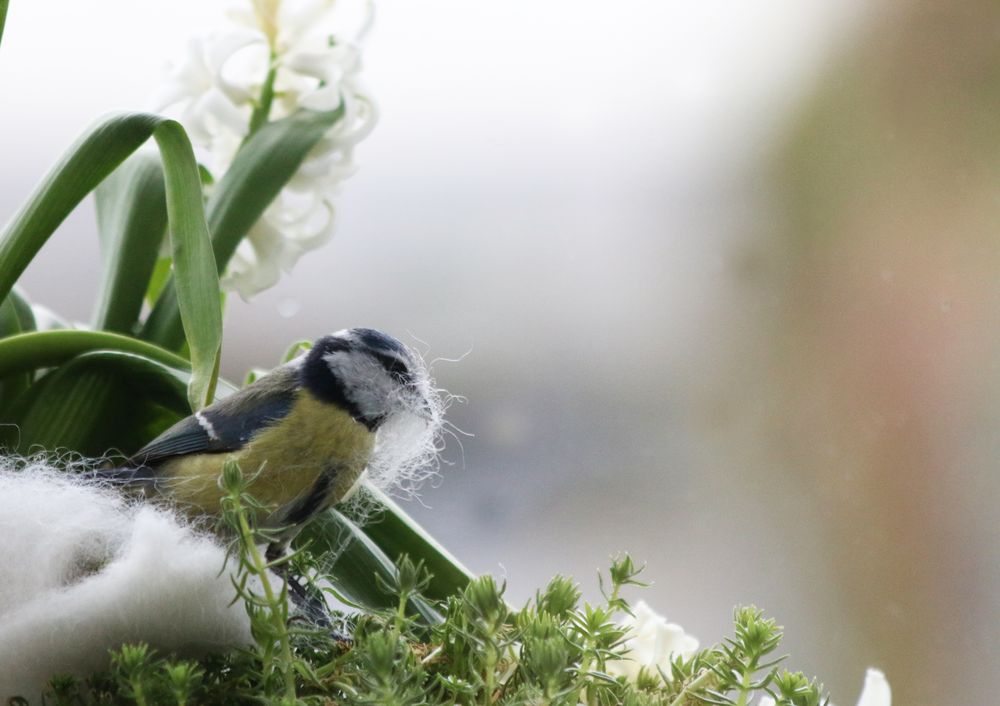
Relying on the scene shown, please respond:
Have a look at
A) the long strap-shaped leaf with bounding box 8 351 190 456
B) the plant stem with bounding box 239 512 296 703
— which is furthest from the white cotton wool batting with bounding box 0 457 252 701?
the long strap-shaped leaf with bounding box 8 351 190 456

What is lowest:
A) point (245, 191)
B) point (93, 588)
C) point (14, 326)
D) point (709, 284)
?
point (93, 588)

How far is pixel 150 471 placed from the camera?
0.36 metres

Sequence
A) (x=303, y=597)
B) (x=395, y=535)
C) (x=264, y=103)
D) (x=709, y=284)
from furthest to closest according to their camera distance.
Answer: (x=709, y=284) < (x=264, y=103) < (x=395, y=535) < (x=303, y=597)

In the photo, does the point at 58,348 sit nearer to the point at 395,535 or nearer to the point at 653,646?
the point at 395,535

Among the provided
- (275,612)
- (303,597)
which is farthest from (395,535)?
(275,612)

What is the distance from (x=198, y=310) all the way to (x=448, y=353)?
0.62 m

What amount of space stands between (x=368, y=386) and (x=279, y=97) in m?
0.33

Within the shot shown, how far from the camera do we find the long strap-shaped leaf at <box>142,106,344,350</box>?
0.55 meters

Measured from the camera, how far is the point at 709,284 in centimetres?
114

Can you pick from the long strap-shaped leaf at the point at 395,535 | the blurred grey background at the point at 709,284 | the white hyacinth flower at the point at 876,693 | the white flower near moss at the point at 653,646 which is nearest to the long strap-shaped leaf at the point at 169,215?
the long strap-shaped leaf at the point at 395,535

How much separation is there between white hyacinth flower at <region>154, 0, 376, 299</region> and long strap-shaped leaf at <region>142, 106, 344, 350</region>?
16 mm

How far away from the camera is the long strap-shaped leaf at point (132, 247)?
1.82 ft

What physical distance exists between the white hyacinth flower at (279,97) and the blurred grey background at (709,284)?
1.25 feet

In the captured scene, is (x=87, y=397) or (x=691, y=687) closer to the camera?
(x=691, y=687)
